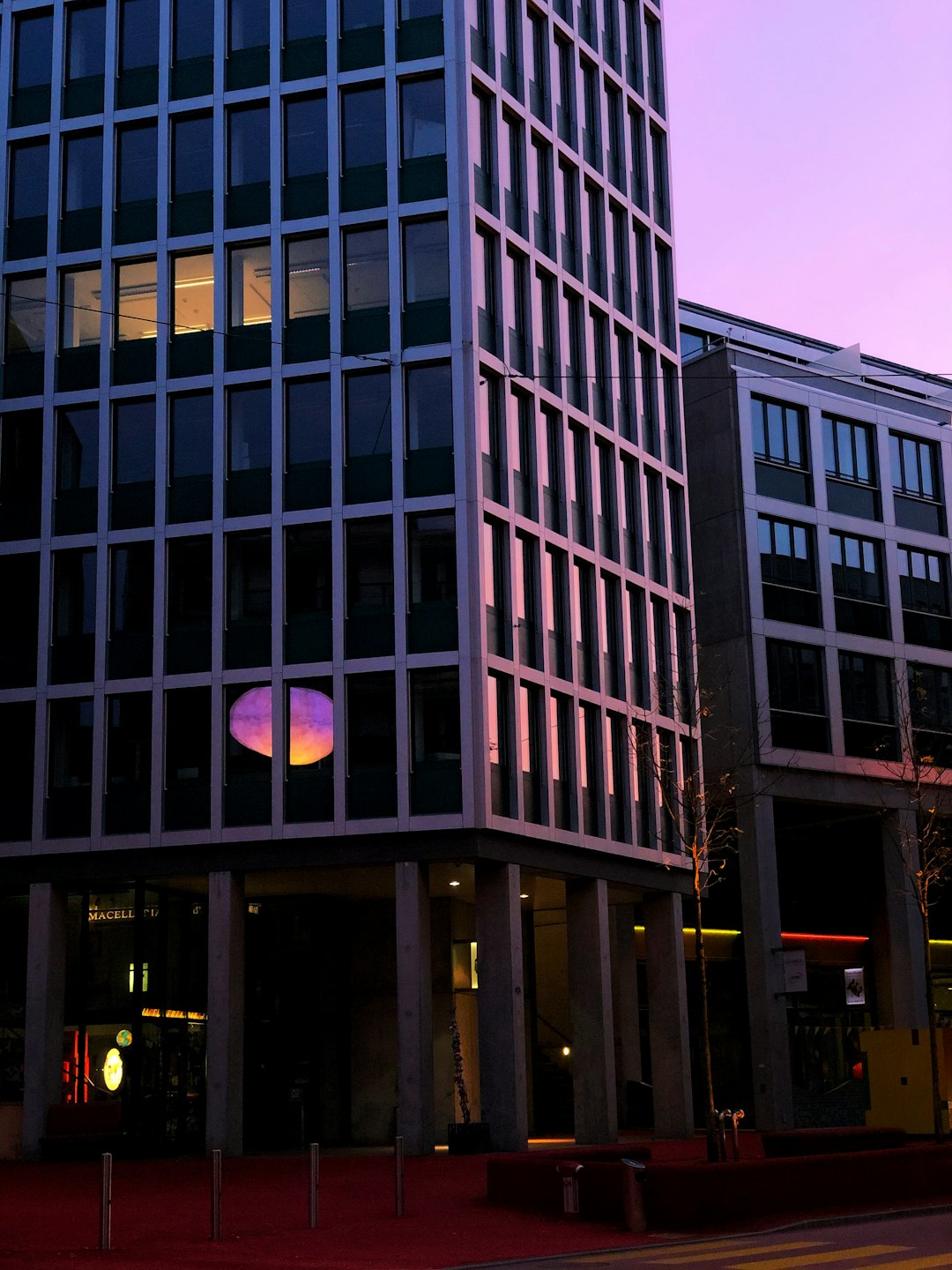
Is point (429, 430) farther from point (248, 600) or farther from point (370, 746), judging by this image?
point (370, 746)

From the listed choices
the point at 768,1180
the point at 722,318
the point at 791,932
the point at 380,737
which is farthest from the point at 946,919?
the point at 768,1180

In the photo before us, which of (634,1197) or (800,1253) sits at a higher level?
(634,1197)

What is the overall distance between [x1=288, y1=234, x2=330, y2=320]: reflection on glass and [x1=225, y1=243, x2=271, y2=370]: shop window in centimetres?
61

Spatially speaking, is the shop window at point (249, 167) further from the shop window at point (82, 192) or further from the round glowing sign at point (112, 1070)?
the round glowing sign at point (112, 1070)

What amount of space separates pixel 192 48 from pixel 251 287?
707 centimetres

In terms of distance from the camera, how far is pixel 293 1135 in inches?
1762

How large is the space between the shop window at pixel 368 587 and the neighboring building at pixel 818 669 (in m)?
16.2

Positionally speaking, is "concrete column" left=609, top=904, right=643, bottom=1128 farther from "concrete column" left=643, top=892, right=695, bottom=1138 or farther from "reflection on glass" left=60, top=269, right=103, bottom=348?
"reflection on glass" left=60, top=269, right=103, bottom=348

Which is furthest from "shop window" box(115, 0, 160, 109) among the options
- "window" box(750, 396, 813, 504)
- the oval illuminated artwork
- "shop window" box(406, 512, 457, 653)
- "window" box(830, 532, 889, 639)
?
"window" box(830, 532, 889, 639)

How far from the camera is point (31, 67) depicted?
148 ft

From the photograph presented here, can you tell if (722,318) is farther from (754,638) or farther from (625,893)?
(625,893)

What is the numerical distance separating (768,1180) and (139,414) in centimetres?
2743

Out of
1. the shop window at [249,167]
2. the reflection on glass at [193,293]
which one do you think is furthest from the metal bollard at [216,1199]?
the shop window at [249,167]

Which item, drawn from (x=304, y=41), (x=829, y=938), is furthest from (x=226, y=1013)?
(x=829, y=938)
